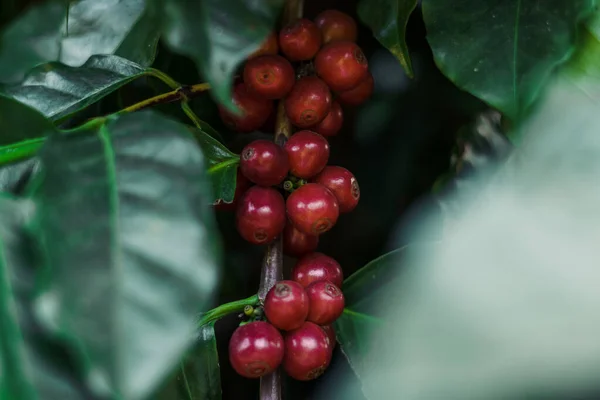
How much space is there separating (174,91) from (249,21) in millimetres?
233

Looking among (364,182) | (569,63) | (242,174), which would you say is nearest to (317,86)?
(242,174)

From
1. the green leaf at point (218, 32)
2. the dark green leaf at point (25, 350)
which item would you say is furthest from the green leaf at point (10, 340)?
the green leaf at point (218, 32)

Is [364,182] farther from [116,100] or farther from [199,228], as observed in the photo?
[199,228]

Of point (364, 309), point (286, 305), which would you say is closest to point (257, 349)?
point (286, 305)

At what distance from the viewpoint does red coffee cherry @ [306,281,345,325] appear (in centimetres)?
61

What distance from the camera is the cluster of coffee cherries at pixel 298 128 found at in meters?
0.61

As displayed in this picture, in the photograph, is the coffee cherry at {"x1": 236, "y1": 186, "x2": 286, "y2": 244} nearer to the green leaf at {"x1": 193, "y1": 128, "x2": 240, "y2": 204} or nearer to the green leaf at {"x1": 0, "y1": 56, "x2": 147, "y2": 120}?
the green leaf at {"x1": 193, "y1": 128, "x2": 240, "y2": 204}

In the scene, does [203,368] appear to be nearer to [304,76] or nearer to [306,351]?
[306,351]

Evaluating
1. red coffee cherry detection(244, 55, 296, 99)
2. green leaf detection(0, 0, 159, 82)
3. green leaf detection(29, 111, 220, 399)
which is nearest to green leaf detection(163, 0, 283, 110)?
green leaf detection(29, 111, 220, 399)

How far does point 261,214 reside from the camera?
61 cm

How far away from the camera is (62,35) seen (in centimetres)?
73

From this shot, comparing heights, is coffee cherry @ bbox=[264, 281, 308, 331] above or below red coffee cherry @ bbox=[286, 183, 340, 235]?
below

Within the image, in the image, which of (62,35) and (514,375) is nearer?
(514,375)

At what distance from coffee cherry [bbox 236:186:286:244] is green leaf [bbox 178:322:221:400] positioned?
3.7 inches
